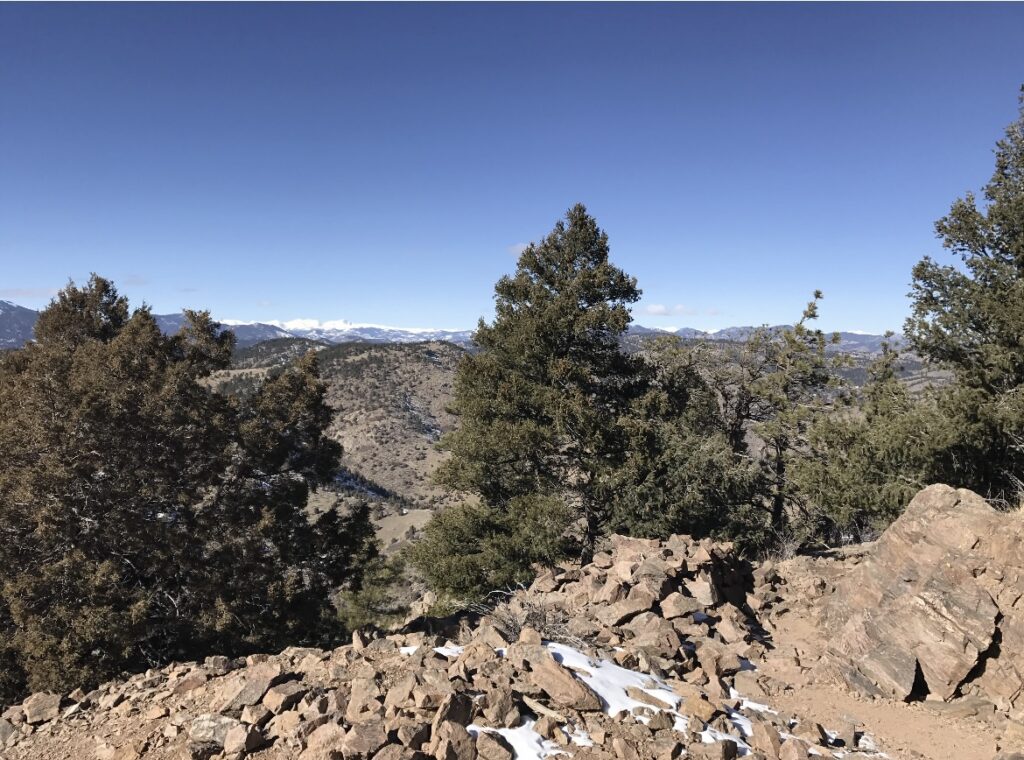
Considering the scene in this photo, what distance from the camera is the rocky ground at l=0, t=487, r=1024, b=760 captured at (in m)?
6.50

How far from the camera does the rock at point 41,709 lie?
8.49 metres

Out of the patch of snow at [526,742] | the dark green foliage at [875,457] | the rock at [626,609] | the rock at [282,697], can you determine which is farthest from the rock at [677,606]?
the dark green foliage at [875,457]

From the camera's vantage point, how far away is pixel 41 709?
869 centimetres

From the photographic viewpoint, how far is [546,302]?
1822 centimetres

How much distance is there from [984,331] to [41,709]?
67.2ft

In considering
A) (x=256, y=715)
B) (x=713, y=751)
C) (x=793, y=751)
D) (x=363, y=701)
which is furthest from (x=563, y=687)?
(x=256, y=715)

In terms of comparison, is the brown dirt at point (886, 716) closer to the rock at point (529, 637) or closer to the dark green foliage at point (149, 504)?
the rock at point (529, 637)

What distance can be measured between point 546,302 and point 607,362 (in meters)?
2.75

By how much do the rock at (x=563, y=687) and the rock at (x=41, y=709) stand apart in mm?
7178

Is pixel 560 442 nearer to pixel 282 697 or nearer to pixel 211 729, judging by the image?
pixel 282 697

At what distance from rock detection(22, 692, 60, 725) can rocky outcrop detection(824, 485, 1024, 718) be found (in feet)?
39.9

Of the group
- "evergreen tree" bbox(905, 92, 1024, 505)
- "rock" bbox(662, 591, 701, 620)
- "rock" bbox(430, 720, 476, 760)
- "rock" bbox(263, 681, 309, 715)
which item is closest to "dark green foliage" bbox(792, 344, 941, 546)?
"evergreen tree" bbox(905, 92, 1024, 505)

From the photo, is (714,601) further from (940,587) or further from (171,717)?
(171,717)

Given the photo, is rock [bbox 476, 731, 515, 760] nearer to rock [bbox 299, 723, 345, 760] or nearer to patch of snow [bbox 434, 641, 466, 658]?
rock [bbox 299, 723, 345, 760]
